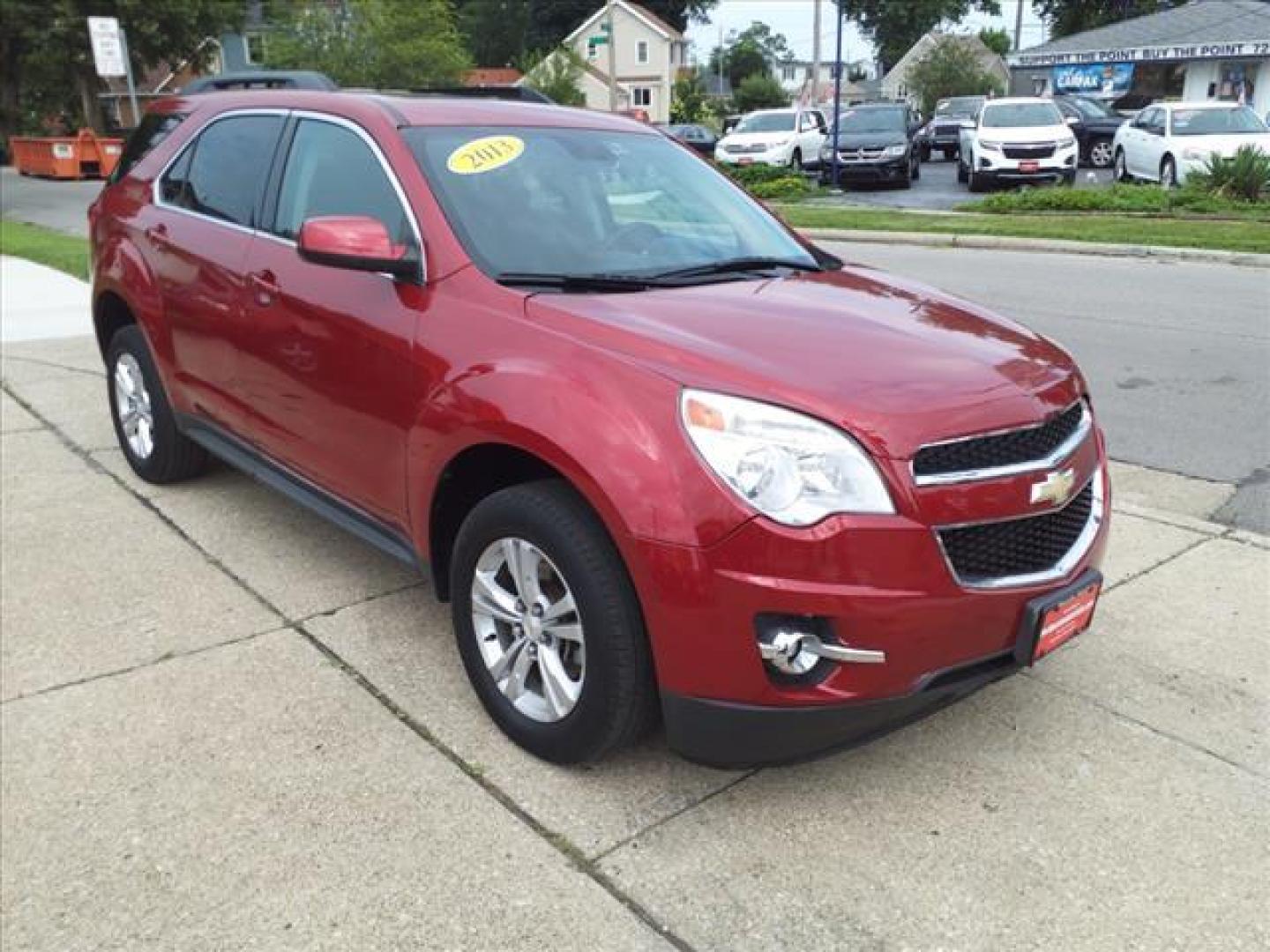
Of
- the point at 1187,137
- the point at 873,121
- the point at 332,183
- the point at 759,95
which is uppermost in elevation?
the point at 759,95

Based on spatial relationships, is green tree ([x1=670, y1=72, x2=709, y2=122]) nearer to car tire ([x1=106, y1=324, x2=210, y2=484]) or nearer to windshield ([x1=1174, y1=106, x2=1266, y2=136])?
windshield ([x1=1174, y1=106, x2=1266, y2=136])

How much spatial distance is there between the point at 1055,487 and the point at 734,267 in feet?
4.32

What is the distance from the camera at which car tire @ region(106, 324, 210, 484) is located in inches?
196

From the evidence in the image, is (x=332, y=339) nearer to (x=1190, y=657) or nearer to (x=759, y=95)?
(x=1190, y=657)

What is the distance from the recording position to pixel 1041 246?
13383 millimetres

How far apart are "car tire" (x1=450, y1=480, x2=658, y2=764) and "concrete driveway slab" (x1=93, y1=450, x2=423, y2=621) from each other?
1.08m

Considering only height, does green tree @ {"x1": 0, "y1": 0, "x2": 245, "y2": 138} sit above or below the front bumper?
above

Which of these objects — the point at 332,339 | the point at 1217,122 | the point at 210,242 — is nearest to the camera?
the point at 332,339

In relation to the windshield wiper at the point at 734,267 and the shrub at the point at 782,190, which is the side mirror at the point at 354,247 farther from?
the shrub at the point at 782,190

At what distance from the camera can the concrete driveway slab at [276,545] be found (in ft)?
13.5

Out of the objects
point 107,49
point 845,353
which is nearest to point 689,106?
point 107,49

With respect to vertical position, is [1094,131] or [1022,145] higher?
[1094,131]

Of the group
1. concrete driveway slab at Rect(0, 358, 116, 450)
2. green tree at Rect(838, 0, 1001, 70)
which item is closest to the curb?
concrete driveway slab at Rect(0, 358, 116, 450)

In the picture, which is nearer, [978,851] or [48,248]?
[978,851]
